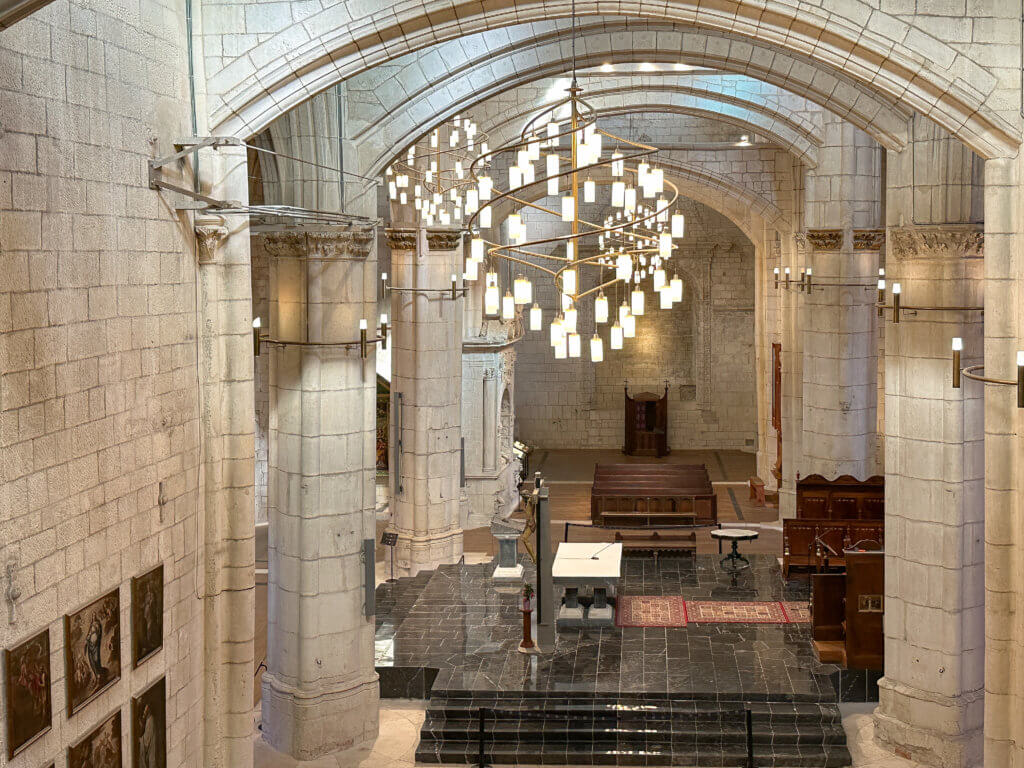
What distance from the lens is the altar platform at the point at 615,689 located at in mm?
12102

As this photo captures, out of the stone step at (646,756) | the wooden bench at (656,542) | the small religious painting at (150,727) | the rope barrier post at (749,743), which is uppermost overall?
the small religious painting at (150,727)

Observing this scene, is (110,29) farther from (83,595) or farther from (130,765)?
(130,765)

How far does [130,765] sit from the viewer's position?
7.44 m

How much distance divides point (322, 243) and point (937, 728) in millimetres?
6959

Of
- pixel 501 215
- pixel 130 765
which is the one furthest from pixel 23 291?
pixel 501 215

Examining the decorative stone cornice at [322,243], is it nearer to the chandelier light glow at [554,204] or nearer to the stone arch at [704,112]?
the chandelier light glow at [554,204]

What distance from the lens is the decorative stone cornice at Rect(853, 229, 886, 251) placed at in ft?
58.0

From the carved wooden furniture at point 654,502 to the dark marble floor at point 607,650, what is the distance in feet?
9.14

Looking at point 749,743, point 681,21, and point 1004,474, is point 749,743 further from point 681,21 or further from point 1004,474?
point 681,21

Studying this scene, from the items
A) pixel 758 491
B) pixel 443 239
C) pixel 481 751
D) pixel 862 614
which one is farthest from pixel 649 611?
Answer: pixel 758 491

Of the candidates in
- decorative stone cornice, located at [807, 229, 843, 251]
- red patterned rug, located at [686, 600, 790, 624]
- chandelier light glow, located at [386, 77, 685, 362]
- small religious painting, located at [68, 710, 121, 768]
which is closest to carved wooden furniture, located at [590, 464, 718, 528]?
chandelier light glow, located at [386, 77, 685, 362]

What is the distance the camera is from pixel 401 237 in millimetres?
17734

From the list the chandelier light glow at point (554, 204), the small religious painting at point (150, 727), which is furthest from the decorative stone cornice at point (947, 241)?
the small religious painting at point (150, 727)

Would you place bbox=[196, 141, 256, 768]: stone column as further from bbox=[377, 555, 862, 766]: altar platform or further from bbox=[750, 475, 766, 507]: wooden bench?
bbox=[750, 475, 766, 507]: wooden bench
